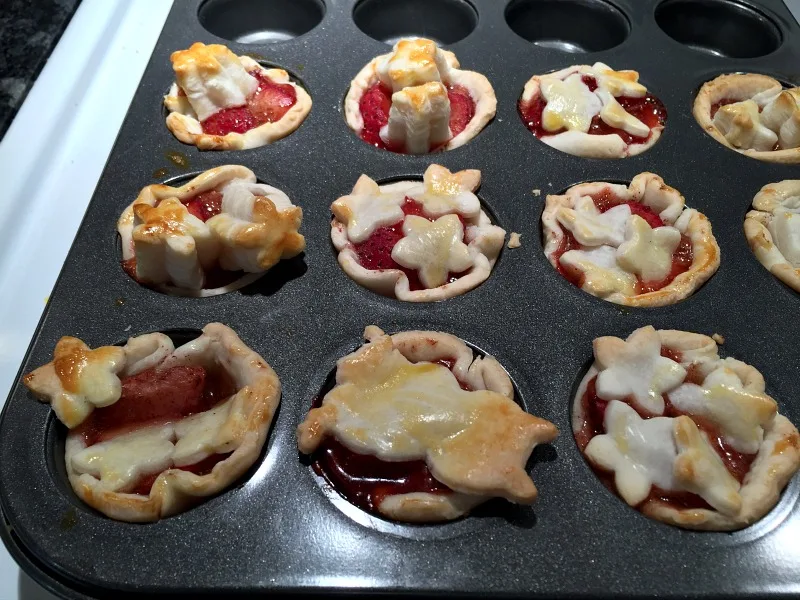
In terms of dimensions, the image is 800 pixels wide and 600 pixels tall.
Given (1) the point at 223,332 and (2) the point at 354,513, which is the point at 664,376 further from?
(1) the point at 223,332

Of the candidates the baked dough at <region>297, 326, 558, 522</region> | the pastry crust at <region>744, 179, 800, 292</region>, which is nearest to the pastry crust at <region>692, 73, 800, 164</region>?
the pastry crust at <region>744, 179, 800, 292</region>

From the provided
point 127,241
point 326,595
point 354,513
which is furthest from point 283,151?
point 326,595

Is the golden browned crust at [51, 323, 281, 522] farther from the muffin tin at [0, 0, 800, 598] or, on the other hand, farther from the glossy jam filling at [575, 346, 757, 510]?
the glossy jam filling at [575, 346, 757, 510]

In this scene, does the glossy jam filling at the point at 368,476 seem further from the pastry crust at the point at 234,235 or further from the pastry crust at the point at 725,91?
the pastry crust at the point at 725,91

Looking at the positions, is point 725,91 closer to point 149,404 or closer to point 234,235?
point 234,235

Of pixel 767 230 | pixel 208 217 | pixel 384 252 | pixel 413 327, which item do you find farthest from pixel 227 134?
pixel 767 230

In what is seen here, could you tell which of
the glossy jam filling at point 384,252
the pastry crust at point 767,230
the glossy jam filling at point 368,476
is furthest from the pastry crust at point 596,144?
the glossy jam filling at point 368,476
